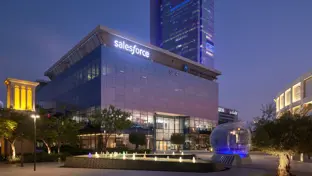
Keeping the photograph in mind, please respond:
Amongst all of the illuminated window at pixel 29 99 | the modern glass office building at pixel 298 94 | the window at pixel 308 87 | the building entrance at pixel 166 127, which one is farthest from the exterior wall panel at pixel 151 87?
the window at pixel 308 87

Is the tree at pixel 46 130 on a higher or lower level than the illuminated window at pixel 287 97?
lower

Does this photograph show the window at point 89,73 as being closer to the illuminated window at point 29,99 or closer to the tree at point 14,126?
the illuminated window at point 29,99

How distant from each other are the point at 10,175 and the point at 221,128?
23.1 m

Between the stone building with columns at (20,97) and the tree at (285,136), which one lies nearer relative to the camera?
the tree at (285,136)

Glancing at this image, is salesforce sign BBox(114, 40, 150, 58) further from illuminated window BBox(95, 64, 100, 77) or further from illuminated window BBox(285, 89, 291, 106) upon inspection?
illuminated window BBox(285, 89, 291, 106)

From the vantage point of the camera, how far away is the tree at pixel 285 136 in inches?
670

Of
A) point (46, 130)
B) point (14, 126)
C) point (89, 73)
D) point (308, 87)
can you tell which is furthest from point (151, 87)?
point (14, 126)

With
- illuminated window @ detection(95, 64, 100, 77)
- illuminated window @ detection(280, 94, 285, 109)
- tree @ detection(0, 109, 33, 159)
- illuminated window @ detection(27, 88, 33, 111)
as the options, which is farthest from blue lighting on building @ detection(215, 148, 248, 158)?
illuminated window @ detection(280, 94, 285, 109)

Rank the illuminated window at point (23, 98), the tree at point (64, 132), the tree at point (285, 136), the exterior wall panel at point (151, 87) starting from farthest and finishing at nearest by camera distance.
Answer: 1. the exterior wall panel at point (151, 87)
2. the illuminated window at point (23, 98)
3. the tree at point (64, 132)
4. the tree at point (285, 136)

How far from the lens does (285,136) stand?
17141 mm

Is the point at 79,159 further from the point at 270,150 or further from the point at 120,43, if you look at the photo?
the point at 120,43

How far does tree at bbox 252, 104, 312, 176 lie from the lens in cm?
1702

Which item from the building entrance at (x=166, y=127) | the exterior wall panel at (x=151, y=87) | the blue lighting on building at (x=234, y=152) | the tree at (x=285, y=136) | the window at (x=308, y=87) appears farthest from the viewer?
the building entrance at (x=166, y=127)

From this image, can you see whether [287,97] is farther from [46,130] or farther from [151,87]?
[46,130]
